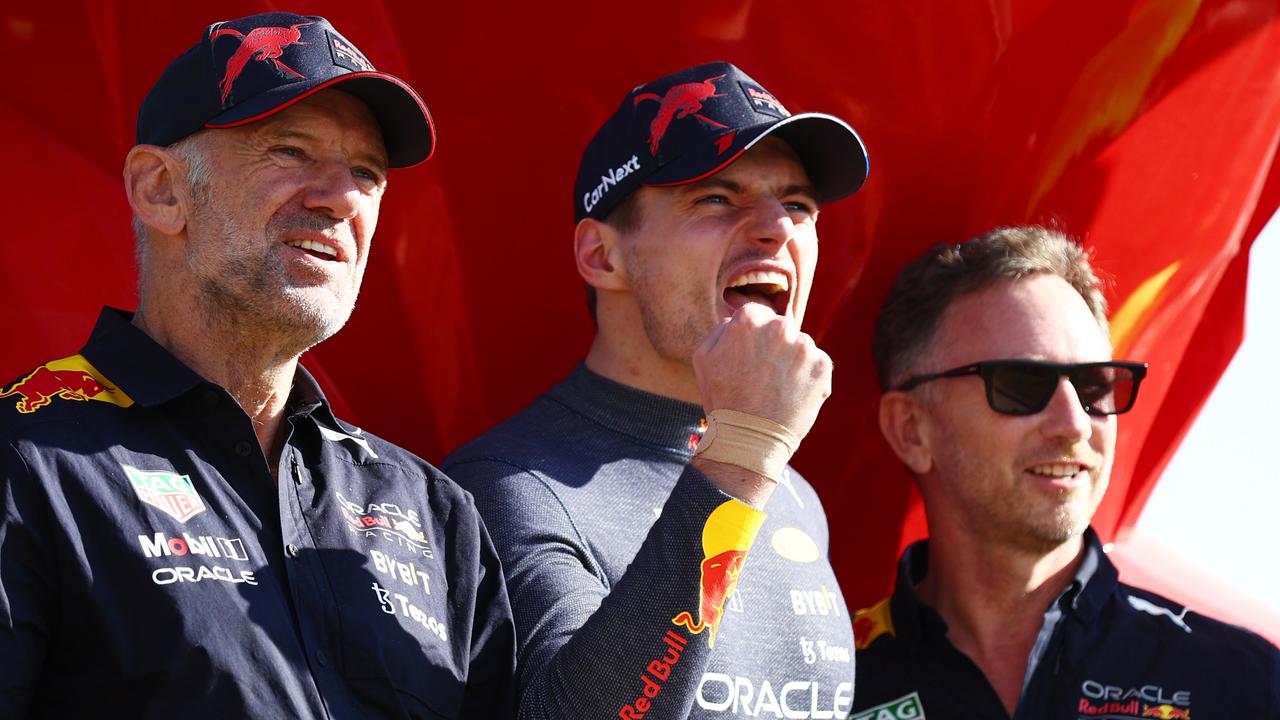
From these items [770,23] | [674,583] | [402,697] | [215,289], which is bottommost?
[402,697]

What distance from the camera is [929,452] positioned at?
3.11 metres

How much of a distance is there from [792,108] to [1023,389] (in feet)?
2.50

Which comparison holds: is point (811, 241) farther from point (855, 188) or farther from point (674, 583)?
point (674, 583)

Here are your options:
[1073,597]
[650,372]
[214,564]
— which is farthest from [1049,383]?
[214,564]

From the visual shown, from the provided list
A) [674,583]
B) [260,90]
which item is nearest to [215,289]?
[260,90]

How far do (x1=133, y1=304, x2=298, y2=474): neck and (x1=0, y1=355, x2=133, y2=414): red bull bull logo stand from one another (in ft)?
0.46

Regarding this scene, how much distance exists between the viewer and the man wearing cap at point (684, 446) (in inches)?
73.8

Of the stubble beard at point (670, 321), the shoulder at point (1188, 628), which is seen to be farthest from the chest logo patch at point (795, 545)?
the shoulder at point (1188, 628)

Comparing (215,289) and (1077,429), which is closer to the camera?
(215,289)

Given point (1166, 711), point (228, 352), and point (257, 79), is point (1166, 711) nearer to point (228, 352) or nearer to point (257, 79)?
point (228, 352)

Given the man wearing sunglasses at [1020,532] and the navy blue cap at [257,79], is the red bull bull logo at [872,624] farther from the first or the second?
the navy blue cap at [257,79]

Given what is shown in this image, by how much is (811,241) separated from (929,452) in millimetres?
712

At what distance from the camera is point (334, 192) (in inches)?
80.7

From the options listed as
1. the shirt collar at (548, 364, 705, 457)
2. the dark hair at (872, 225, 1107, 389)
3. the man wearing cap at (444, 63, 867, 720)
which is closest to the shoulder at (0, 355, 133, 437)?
the man wearing cap at (444, 63, 867, 720)
